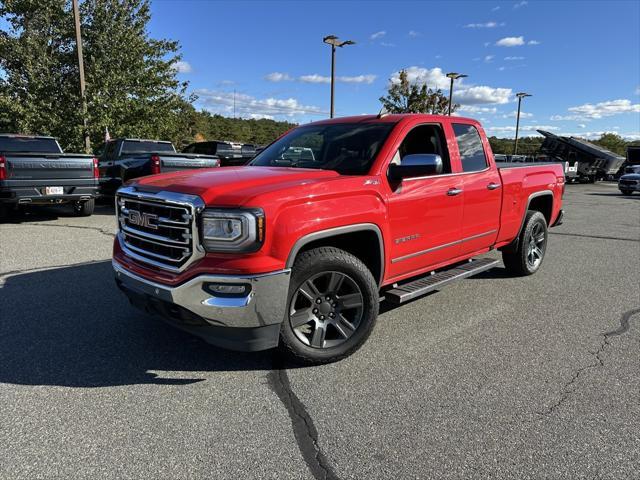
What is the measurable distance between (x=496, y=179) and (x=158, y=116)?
59.7 ft

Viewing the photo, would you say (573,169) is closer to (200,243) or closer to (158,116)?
(158,116)

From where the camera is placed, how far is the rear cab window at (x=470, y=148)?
468 cm

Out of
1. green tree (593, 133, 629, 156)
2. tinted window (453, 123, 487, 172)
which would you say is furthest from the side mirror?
green tree (593, 133, 629, 156)

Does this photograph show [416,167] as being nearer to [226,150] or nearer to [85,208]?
[85,208]

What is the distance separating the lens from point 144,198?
3.29 metres

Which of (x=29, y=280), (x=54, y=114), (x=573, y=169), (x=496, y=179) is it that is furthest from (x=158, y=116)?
(x=573, y=169)

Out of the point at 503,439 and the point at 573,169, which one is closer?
the point at 503,439

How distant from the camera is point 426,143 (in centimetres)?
443

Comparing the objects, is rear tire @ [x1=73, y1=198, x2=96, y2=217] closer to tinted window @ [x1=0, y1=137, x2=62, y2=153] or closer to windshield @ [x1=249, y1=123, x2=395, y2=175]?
tinted window @ [x1=0, y1=137, x2=62, y2=153]

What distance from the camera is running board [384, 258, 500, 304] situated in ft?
12.5

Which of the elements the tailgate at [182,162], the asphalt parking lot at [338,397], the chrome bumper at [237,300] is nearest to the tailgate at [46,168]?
the tailgate at [182,162]

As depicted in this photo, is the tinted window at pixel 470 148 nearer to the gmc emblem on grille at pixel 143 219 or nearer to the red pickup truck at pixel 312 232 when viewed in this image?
the red pickup truck at pixel 312 232

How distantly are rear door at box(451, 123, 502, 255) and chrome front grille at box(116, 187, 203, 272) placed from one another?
8.85 feet

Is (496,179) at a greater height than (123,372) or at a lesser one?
greater
